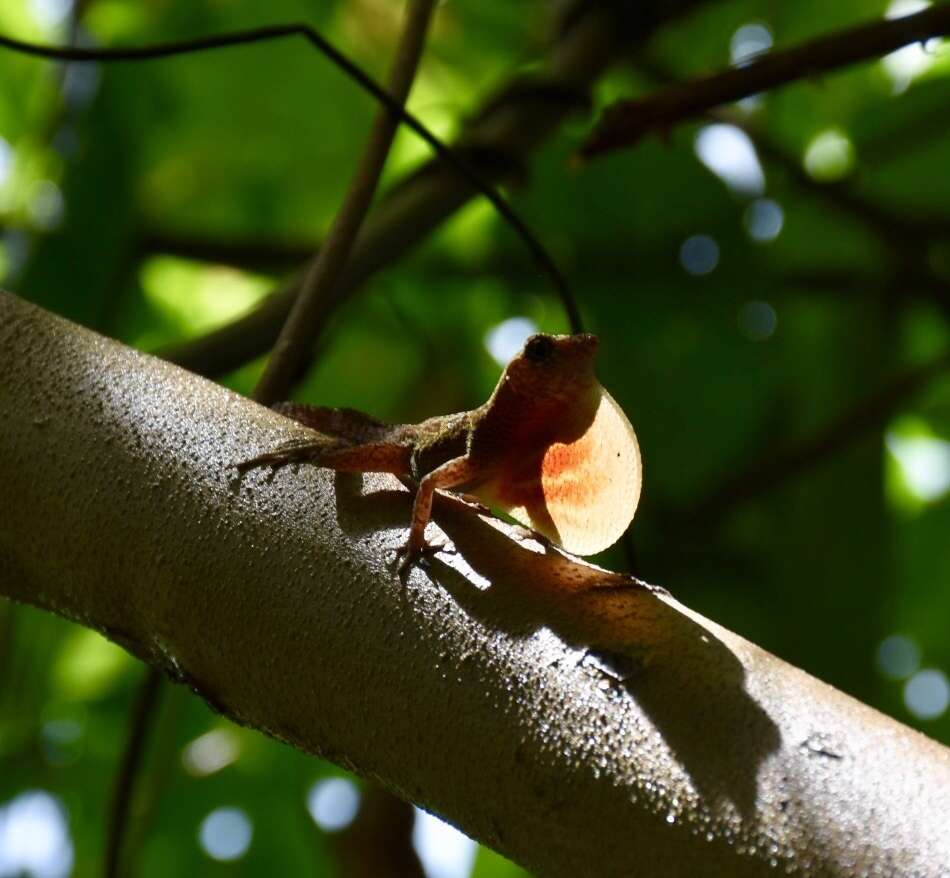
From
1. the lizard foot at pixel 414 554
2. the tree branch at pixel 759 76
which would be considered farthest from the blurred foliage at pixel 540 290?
the lizard foot at pixel 414 554

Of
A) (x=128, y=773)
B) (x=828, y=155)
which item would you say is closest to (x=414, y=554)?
(x=128, y=773)

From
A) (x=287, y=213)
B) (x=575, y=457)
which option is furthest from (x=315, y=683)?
(x=287, y=213)

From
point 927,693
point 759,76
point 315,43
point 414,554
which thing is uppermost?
point 927,693

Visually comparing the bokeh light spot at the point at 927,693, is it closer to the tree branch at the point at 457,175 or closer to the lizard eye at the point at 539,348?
the tree branch at the point at 457,175

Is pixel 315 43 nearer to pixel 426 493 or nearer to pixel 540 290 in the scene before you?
pixel 426 493

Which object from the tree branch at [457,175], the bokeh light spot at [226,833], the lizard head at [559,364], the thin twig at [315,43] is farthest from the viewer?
the bokeh light spot at [226,833]

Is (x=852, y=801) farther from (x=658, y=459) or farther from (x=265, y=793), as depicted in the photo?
(x=265, y=793)
